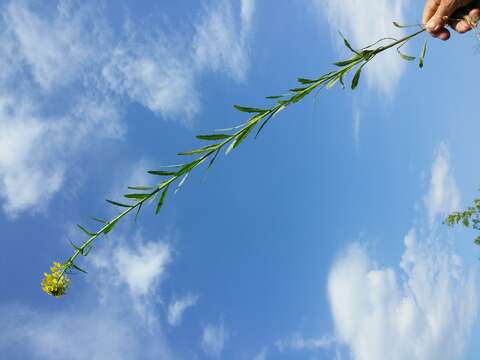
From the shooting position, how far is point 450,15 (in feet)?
5.21

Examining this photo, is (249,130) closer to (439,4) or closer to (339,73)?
(339,73)

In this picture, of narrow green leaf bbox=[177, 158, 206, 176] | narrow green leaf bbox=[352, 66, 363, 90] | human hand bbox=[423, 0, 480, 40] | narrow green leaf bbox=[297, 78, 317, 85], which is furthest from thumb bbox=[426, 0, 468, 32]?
narrow green leaf bbox=[177, 158, 206, 176]

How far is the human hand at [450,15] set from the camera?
59.9 inches

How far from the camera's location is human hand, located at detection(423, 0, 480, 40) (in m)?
1.52

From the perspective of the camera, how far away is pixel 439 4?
5.19ft

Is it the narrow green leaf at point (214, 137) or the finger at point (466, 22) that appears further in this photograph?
the narrow green leaf at point (214, 137)

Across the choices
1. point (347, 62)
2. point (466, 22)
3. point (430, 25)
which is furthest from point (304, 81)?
point (466, 22)

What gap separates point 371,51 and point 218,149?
2.33 feet

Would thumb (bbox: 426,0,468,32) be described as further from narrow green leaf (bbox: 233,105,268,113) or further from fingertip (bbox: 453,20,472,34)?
narrow green leaf (bbox: 233,105,268,113)

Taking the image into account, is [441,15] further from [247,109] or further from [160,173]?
[160,173]

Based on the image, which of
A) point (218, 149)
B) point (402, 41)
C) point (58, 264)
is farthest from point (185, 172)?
point (402, 41)

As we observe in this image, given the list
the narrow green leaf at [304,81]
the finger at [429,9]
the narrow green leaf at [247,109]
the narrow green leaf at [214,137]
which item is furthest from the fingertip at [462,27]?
the narrow green leaf at [214,137]

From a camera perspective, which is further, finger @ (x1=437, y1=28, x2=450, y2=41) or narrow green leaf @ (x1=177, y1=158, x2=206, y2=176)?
finger @ (x1=437, y1=28, x2=450, y2=41)

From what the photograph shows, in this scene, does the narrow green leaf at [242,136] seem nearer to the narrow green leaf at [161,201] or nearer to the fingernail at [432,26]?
the narrow green leaf at [161,201]
